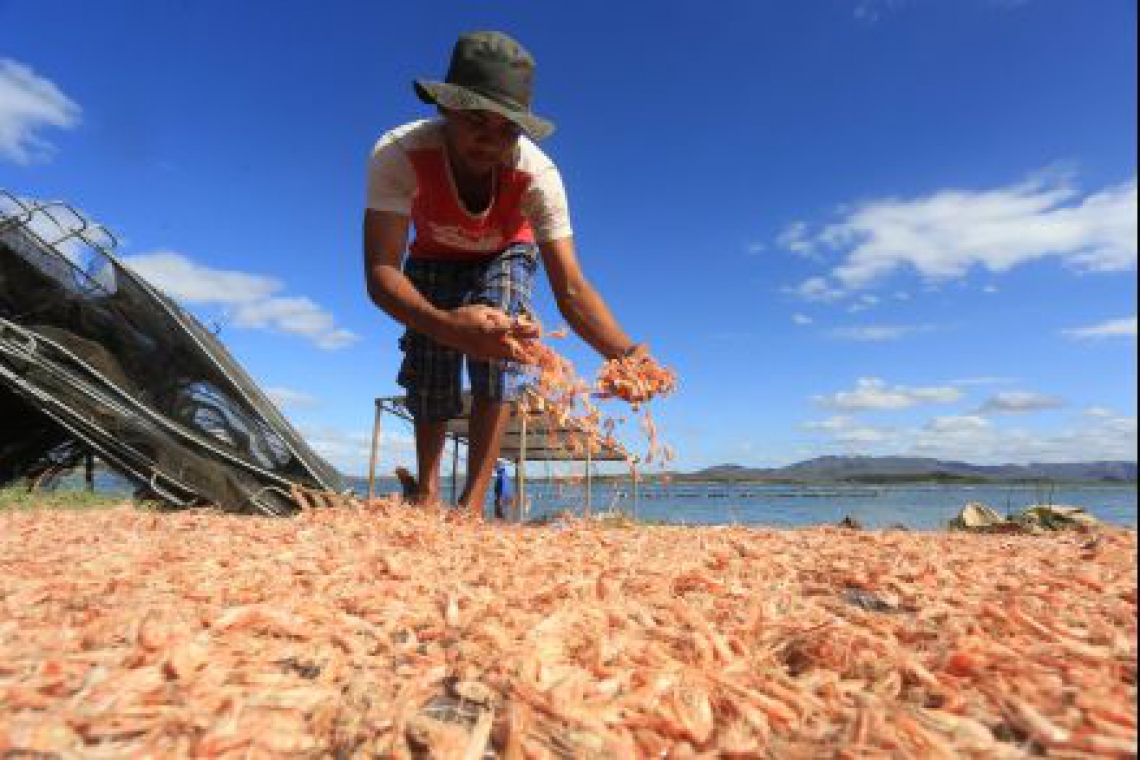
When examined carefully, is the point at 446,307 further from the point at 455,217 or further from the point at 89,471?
the point at 89,471

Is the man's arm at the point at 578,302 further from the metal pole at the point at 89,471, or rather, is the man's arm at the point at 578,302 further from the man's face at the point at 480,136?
the metal pole at the point at 89,471

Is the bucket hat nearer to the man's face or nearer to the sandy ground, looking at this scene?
the man's face

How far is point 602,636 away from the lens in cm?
169

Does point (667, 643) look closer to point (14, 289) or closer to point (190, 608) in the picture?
point (190, 608)

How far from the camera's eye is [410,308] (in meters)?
3.88

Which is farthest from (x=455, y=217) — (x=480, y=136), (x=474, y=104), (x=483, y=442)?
(x=483, y=442)

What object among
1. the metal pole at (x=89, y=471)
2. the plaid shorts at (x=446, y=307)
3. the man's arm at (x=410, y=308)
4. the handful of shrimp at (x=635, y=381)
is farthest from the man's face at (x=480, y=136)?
the metal pole at (x=89, y=471)

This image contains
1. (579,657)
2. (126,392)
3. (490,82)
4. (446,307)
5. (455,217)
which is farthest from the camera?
(126,392)

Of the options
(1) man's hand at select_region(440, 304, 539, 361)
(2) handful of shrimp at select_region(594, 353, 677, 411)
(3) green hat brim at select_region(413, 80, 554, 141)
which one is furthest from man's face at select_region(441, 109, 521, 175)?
(2) handful of shrimp at select_region(594, 353, 677, 411)

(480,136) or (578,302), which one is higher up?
(480,136)

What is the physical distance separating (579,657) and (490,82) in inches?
112

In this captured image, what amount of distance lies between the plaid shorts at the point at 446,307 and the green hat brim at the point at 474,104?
0.82 meters

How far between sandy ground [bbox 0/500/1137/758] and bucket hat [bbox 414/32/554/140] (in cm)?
202

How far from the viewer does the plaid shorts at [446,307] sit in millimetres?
4457
